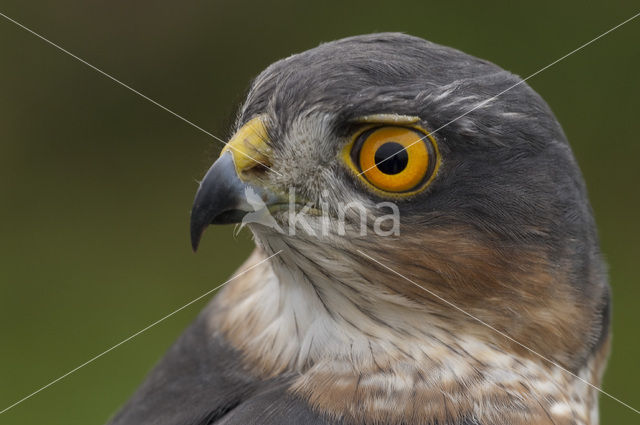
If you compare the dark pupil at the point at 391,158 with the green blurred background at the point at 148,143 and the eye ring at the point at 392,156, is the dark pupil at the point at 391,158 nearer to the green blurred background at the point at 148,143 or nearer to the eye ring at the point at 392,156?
the eye ring at the point at 392,156

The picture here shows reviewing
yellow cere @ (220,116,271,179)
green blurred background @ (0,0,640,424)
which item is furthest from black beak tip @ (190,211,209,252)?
green blurred background @ (0,0,640,424)

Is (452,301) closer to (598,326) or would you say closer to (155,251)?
(598,326)

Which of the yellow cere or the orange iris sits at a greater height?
the yellow cere

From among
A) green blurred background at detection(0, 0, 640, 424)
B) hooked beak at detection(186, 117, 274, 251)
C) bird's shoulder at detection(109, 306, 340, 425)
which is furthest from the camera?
green blurred background at detection(0, 0, 640, 424)

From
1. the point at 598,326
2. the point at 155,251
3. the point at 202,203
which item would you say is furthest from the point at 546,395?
the point at 155,251

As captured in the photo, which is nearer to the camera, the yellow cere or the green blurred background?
the yellow cere

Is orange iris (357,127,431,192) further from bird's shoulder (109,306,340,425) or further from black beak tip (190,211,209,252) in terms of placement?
bird's shoulder (109,306,340,425)
